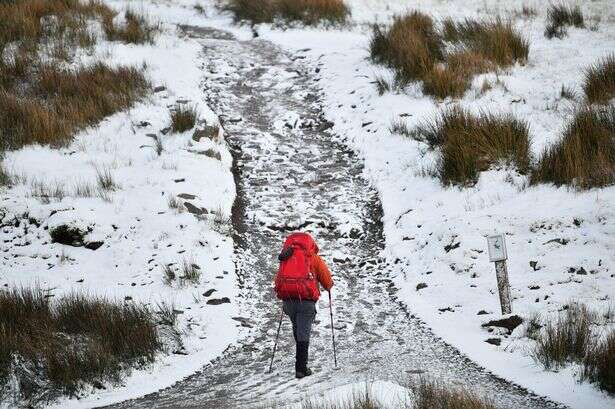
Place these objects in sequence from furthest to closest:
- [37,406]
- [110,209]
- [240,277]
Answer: [110,209] → [240,277] → [37,406]

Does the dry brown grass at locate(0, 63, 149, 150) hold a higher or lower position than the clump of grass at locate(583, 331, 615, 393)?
higher

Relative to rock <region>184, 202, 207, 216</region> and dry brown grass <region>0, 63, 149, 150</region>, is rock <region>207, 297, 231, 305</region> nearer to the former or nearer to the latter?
rock <region>184, 202, 207, 216</region>

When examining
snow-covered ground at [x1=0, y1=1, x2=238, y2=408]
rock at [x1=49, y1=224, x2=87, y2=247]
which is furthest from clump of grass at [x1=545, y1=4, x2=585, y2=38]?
rock at [x1=49, y1=224, x2=87, y2=247]

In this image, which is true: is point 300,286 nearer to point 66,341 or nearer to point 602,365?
point 66,341

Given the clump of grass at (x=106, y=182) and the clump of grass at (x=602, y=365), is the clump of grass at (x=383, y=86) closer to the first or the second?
the clump of grass at (x=106, y=182)

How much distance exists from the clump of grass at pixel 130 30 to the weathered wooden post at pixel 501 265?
10.8 metres

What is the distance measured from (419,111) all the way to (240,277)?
507 cm

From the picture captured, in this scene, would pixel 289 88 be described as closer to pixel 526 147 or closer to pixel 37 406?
pixel 526 147

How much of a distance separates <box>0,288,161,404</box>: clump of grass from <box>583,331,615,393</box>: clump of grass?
14.0ft

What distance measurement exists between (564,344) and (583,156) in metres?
3.81

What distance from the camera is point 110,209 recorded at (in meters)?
9.48

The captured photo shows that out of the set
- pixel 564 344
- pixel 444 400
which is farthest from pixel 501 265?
pixel 444 400

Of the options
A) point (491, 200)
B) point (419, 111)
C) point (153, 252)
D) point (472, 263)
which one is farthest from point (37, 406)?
point (419, 111)

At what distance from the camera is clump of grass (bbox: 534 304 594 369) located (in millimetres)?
5891
